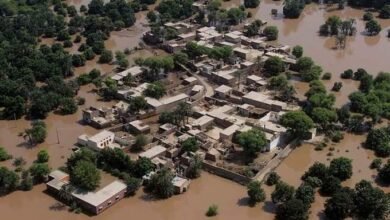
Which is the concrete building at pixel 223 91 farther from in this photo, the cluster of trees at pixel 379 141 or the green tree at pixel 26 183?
the green tree at pixel 26 183

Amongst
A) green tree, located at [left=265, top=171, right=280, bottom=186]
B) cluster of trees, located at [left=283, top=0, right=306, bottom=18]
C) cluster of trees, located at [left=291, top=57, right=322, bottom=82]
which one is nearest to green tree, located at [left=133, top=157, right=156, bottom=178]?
green tree, located at [left=265, top=171, right=280, bottom=186]

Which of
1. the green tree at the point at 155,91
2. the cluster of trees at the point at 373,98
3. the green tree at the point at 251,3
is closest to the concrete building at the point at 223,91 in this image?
the green tree at the point at 155,91

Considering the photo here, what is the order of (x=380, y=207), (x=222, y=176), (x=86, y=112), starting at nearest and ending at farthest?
(x=380, y=207) → (x=222, y=176) → (x=86, y=112)

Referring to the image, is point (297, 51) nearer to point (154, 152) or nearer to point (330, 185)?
point (154, 152)

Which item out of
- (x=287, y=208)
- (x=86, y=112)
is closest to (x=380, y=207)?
(x=287, y=208)

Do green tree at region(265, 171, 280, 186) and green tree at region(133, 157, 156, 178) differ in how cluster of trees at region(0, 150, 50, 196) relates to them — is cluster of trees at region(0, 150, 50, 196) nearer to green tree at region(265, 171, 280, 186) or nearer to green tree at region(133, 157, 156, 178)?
green tree at region(133, 157, 156, 178)

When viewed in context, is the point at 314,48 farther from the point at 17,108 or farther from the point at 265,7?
the point at 17,108

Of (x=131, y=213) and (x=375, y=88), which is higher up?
(x=375, y=88)
